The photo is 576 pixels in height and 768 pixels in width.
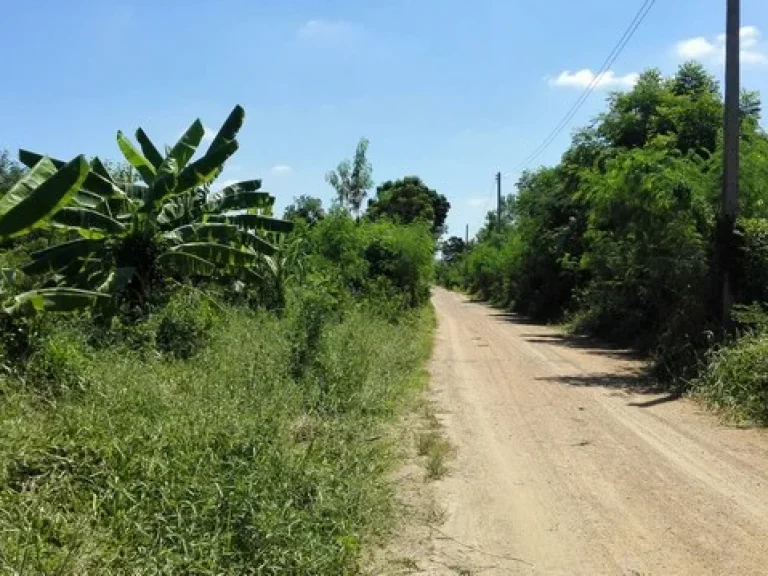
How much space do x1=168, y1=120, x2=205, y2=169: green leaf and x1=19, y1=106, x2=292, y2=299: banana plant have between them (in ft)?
0.06

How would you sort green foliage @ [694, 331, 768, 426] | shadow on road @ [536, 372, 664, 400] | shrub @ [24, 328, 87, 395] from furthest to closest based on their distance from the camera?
shadow on road @ [536, 372, 664, 400]
green foliage @ [694, 331, 768, 426]
shrub @ [24, 328, 87, 395]

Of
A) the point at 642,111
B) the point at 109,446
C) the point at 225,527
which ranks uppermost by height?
the point at 642,111

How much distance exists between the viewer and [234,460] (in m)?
5.49

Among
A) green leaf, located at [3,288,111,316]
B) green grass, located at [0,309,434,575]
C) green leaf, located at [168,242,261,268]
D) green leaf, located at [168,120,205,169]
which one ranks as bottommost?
green grass, located at [0,309,434,575]

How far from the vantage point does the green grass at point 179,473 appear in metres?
4.36

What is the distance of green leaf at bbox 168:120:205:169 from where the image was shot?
14117mm

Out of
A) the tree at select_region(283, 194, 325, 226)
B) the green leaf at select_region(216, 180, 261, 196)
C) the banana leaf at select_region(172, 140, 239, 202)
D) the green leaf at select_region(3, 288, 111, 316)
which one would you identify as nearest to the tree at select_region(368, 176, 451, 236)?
the tree at select_region(283, 194, 325, 226)

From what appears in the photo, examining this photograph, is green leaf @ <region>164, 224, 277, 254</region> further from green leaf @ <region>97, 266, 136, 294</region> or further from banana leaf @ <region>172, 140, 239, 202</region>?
green leaf @ <region>97, 266, 136, 294</region>

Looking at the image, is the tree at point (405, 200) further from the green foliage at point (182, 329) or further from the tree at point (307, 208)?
the green foliage at point (182, 329)

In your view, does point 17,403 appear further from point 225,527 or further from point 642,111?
point 642,111

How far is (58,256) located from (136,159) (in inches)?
107

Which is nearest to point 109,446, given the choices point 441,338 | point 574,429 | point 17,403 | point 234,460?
point 234,460

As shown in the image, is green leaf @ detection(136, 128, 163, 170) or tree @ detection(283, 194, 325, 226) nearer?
green leaf @ detection(136, 128, 163, 170)

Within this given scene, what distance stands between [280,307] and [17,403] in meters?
12.2
